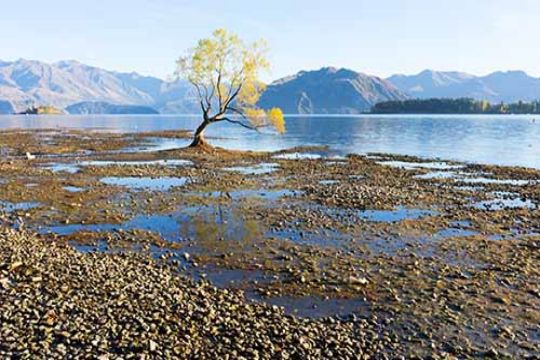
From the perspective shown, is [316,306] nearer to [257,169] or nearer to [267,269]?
[267,269]

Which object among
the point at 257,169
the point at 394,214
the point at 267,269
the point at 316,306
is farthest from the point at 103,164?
the point at 316,306

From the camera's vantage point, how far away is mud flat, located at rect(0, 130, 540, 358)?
14.1 m

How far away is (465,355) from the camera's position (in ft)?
46.2

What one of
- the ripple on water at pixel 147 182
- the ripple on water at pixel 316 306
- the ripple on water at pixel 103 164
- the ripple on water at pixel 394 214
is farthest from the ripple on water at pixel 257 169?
the ripple on water at pixel 316 306

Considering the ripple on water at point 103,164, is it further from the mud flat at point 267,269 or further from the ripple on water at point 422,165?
the ripple on water at point 422,165

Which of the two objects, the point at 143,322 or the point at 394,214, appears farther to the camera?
the point at 394,214

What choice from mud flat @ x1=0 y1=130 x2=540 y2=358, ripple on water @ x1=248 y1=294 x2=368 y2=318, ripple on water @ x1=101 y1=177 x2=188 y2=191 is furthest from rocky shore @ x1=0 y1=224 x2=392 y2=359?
ripple on water @ x1=101 y1=177 x2=188 y2=191

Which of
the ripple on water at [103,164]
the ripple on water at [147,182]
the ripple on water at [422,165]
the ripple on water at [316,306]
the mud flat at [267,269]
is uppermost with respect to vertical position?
the ripple on water at [103,164]

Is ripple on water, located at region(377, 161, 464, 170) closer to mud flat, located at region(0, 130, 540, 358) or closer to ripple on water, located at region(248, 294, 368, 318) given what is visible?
mud flat, located at region(0, 130, 540, 358)

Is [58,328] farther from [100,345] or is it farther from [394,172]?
[394,172]

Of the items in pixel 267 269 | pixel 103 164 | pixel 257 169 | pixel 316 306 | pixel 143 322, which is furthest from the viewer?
pixel 103 164

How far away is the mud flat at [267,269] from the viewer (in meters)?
14.1

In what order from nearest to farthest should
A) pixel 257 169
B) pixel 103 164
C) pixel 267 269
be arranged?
pixel 267 269 → pixel 257 169 → pixel 103 164

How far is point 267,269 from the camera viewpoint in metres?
20.7
